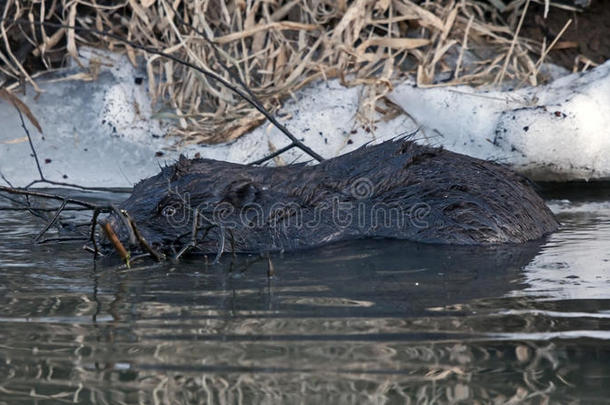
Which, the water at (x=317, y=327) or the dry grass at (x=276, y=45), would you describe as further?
the dry grass at (x=276, y=45)

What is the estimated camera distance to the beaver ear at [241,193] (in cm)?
453

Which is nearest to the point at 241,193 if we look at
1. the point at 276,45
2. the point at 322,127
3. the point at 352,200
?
the point at 352,200

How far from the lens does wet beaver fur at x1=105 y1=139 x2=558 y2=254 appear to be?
4.53 meters

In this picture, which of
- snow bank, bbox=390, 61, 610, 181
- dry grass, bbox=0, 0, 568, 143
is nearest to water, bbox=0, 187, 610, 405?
snow bank, bbox=390, 61, 610, 181

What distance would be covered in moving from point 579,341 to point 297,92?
161 inches

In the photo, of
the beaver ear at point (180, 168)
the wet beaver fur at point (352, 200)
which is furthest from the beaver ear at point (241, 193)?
the beaver ear at point (180, 168)

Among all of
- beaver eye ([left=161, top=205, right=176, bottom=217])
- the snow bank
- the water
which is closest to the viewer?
the water

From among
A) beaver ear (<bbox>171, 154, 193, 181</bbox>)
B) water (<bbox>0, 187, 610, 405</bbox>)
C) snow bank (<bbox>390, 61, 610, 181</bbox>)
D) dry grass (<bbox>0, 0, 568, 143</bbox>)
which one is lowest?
water (<bbox>0, 187, 610, 405</bbox>)

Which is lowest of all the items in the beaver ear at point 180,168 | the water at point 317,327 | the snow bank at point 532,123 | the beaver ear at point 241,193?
the water at point 317,327

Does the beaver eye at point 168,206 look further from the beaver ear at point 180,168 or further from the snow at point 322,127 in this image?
the snow at point 322,127

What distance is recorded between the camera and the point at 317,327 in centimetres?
305

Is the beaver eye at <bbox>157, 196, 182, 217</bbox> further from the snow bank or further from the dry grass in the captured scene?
the snow bank

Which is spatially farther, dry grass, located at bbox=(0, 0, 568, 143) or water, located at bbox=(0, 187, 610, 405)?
dry grass, located at bbox=(0, 0, 568, 143)

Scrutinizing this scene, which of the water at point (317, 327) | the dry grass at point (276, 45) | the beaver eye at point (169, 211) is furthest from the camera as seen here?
the dry grass at point (276, 45)
